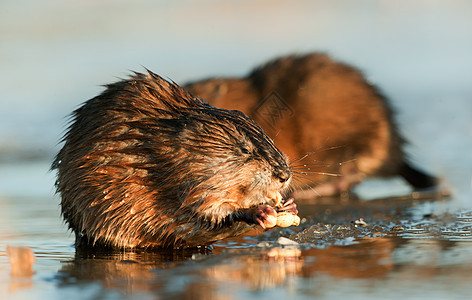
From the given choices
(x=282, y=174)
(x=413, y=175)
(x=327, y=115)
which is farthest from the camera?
(x=413, y=175)

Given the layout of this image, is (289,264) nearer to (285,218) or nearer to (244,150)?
(285,218)

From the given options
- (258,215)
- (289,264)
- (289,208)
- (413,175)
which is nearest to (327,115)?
(413,175)

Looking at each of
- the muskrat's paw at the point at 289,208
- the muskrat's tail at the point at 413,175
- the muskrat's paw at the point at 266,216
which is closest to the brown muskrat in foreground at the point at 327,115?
the muskrat's tail at the point at 413,175

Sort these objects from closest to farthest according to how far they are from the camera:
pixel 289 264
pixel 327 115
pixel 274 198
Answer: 1. pixel 289 264
2. pixel 274 198
3. pixel 327 115

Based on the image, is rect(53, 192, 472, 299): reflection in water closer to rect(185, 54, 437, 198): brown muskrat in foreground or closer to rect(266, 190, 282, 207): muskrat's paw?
rect(266, 190, 282, 207): muskrat's paw

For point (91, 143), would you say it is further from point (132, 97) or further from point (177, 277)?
point (177, 277)

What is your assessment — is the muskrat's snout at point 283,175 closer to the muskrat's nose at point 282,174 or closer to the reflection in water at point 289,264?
the muskrat's nose at point 282,174

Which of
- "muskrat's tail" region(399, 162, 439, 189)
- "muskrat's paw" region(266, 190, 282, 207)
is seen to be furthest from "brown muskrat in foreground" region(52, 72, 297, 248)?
"muskrat's tail" region(399, 162, 439, 189)

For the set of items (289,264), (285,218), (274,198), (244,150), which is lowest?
(289,264)
